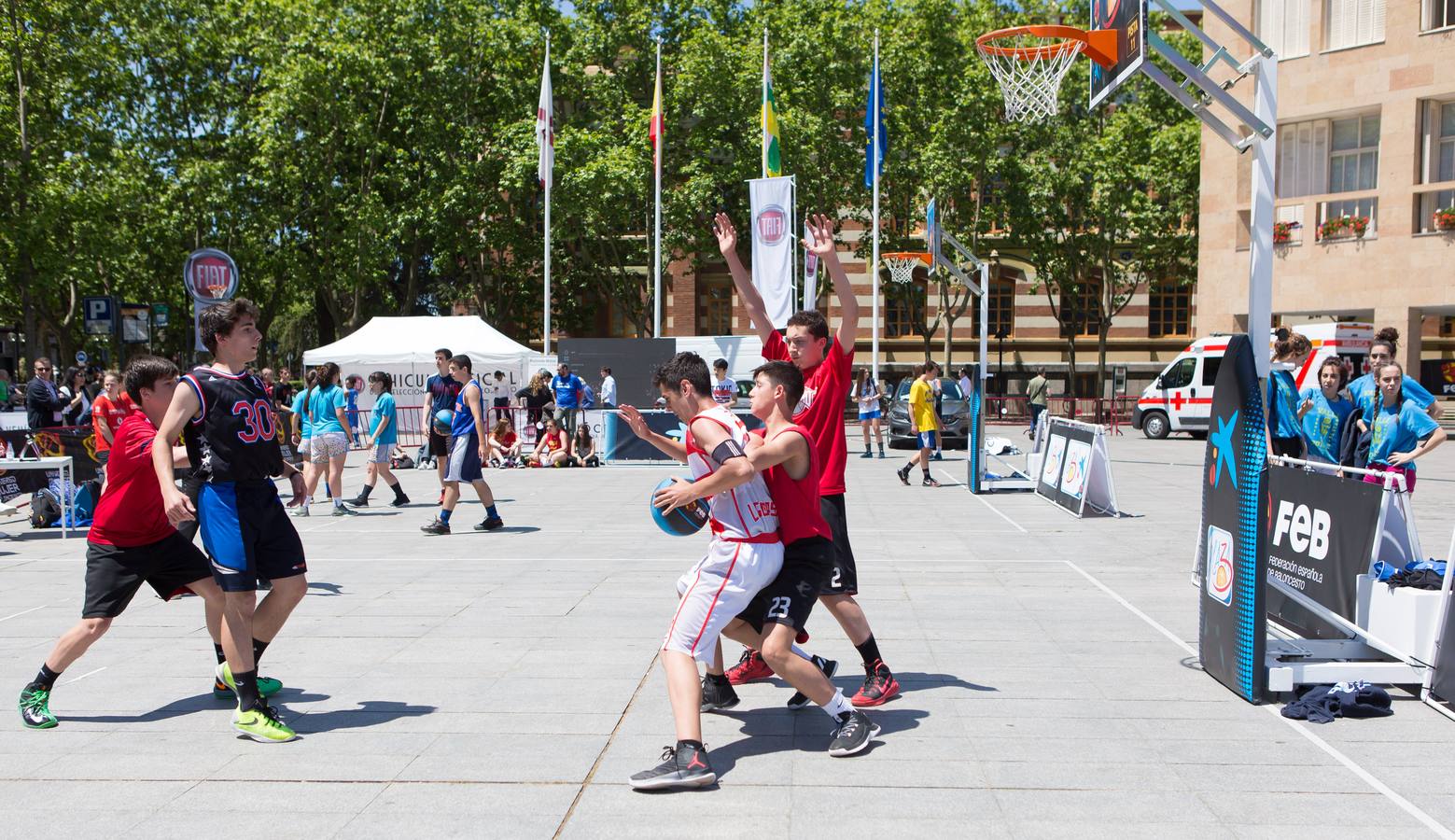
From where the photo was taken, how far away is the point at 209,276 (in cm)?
1363

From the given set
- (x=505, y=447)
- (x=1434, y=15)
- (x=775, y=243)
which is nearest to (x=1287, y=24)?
(x=1434, y=15)

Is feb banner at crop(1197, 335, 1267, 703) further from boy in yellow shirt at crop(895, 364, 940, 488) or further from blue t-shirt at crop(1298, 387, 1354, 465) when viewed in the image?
boy in yellow shirt at crop(895, 364, 940, 488)

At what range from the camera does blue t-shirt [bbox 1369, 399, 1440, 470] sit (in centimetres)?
741

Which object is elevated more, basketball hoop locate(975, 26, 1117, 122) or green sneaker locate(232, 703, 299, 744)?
basketball hoop locate(975, 26, 1117, 122)

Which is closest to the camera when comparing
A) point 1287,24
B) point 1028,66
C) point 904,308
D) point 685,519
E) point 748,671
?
point 685,519

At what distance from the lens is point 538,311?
42.8 m

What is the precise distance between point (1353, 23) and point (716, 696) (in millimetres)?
28496

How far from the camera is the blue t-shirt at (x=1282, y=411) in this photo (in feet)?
25.1

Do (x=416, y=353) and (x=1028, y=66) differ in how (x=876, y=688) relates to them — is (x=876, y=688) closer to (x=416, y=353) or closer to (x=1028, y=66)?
(x=1028, y=66)

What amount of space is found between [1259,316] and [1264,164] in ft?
2.58

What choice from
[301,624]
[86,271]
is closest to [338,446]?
[301,624]

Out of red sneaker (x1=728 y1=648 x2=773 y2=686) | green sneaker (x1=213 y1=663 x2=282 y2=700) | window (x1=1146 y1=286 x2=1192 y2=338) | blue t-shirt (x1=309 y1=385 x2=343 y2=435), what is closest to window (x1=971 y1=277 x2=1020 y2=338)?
window (x1=1146 y1=286 x2=1192 y2=338)

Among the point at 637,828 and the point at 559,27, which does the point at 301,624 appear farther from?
the point at 559,27

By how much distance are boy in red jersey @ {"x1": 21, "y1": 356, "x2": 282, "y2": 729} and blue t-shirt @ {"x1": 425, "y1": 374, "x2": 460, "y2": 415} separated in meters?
7.51
